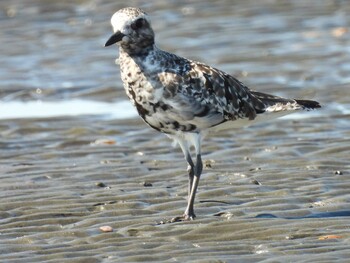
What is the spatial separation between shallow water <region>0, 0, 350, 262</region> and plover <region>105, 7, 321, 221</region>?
67 centimetres

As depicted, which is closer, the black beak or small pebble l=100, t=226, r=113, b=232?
small pebble l=100, t=226, r=113, b=232

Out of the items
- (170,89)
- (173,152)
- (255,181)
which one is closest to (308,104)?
(255,181)

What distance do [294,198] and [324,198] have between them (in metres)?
0.28

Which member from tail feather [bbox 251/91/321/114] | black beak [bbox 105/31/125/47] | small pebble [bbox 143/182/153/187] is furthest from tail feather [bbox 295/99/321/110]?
black beak [bbox 105/31/125/47]

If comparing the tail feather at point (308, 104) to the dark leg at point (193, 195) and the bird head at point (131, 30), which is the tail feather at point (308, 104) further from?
the bird head at point (131, 30)

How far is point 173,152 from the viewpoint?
12281mm

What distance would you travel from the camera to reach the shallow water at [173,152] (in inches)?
335

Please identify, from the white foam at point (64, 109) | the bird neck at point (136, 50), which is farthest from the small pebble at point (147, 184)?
the white foam at point (64, 109)

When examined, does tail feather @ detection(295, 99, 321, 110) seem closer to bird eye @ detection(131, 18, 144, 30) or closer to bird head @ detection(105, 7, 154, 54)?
bird head @ detection(105, 7, 154, 54)

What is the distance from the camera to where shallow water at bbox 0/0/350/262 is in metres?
8.52

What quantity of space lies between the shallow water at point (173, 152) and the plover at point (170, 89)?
2.21 ft

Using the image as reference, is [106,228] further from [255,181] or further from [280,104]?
[280,104]

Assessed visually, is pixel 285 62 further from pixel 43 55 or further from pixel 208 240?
pixel 208 240

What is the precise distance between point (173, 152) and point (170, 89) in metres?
2.81
